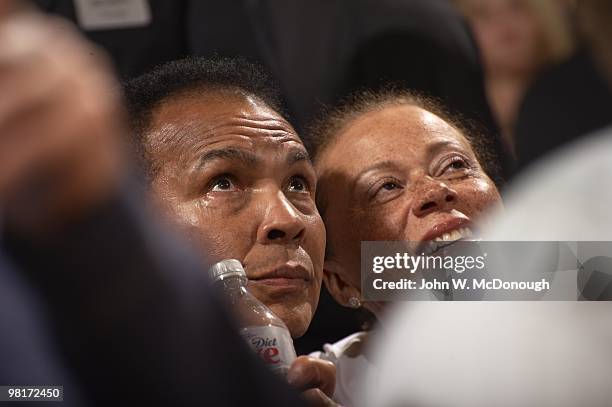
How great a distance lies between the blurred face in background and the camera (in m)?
1.09

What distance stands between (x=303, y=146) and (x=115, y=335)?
67 centimetres

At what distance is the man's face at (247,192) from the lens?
41.0 inches

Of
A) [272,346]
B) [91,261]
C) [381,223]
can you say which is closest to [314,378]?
[272,346]

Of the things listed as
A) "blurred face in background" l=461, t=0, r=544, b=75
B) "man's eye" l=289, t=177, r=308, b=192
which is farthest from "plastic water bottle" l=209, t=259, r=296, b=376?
"blurred face in background" l=461, t=0, r=544, b=75

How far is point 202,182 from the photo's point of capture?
105 cm

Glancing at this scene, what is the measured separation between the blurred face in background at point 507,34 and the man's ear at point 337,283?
0.28 metres

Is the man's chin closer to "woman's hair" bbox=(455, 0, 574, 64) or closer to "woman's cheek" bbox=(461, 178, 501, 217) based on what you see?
"woman's cheek" bbox=(461, 178, 501, 217)

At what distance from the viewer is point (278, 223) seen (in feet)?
3.42

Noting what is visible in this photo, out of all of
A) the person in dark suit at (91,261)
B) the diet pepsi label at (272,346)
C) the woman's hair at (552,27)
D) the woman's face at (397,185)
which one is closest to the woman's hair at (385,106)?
the woman's face at (397,185)

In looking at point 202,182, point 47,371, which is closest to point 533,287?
point 202,182

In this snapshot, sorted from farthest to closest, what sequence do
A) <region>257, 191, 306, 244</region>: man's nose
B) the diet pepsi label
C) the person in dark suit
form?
<region>257, 191, 306, 244</region>: man's nose < the diet pepsi label < the person in dark suit

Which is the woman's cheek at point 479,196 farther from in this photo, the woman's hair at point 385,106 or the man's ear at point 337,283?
the man's ear at point 337,283

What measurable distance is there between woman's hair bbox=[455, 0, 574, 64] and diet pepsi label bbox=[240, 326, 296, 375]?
42 centimetres

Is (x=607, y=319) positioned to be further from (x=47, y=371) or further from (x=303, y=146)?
(x=47, y=371)
